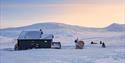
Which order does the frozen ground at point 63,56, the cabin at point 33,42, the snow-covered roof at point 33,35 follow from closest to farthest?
the frozen ground at point 63,56
the cabin at point 33,42
the snow-covered roof at point 33,35

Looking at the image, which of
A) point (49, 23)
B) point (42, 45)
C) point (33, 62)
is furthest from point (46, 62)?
point (49, 23)

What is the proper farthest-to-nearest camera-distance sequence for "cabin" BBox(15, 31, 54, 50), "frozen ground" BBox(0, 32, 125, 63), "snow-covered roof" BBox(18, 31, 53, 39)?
"snow-covered roof" BBox(18, 31, 53, 39) → "cabin" BBox(15, 31, 54, 50) → "frozen ground" BBox(0, 32, 125, 63)

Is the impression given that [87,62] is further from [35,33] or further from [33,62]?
[35,33]

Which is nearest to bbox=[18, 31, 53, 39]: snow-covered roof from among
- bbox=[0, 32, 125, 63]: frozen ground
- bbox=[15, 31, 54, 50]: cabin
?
bbox=[15, 31, 54, 50]: cabin

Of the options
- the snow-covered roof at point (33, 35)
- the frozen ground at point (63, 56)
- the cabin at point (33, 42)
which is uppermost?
the snow-covered roof at point (33, 35)

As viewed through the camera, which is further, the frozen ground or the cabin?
the cabin

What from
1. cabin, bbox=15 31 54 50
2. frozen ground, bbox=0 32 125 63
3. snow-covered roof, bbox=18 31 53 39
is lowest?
frozen ground, bbox=0 32 125 63

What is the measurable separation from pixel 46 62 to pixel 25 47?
1940cm

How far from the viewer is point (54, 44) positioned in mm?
36688

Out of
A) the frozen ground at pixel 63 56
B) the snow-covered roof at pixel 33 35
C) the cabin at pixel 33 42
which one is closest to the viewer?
the frozen ground at pixel 63 56

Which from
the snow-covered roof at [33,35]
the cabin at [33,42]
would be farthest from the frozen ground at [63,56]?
the snow-covered roof at [33,35]

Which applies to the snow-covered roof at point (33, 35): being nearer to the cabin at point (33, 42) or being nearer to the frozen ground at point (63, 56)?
the cabin at point (33, 42)

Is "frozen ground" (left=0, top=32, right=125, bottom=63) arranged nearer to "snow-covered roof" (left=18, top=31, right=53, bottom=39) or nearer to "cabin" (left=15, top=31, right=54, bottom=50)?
"cabin" (left=15, top=31, right=54, bottom=50)

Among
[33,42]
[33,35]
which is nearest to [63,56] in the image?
[33,42]
